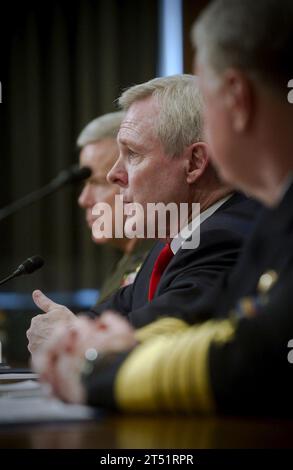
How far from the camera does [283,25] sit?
2.51 ft

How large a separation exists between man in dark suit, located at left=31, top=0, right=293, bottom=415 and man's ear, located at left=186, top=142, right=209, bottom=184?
54cm

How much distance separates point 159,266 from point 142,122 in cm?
28

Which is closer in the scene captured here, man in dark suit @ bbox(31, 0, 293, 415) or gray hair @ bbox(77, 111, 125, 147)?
man in dark suit @ bbox(31, 0, 293, 415)

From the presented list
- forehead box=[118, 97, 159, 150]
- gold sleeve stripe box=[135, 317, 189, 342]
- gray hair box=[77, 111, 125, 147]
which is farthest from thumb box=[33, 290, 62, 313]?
gray hair box=[77, 111, 125, 147]

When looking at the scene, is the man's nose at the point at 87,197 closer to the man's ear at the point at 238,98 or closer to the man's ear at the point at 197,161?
the man's ear at the point at 197,161

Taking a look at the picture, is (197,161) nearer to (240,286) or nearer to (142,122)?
(142,122)

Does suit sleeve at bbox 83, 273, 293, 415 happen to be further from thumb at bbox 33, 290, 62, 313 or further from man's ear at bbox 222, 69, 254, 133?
thumb at bbox 33, 290, 62, 313

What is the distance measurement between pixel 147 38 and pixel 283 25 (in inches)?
52.7

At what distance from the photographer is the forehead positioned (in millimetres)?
1392

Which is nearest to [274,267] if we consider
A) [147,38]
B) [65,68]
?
[147,38]

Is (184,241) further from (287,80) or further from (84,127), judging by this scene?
(84,127)

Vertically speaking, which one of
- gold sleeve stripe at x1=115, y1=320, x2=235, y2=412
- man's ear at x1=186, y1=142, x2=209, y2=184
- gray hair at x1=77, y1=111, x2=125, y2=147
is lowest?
gold sleeve stripe at x1=115, y1=320, x2=235, y2=412

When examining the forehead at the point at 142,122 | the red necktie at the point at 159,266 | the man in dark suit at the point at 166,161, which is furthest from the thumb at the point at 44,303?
the forehead at the point at 142,122

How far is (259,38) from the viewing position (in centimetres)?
77
